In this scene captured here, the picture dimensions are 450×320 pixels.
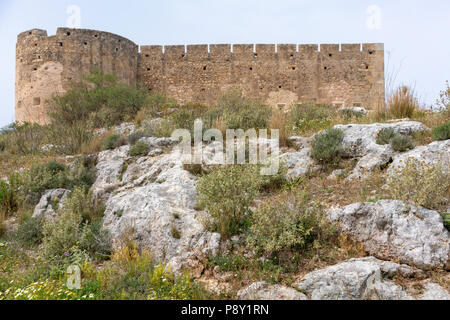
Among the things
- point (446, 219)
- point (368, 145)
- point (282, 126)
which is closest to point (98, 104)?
point (282, 126)

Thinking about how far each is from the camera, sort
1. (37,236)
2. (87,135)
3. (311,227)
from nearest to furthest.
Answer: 1. (311,227)
2. (37,236)
3. (87,135)

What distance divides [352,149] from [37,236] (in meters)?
5.44

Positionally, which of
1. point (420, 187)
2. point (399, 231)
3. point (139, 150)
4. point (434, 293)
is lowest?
point (434, 293)

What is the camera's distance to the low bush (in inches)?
317

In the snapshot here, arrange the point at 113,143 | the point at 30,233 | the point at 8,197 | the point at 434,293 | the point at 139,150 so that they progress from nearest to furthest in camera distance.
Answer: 1. the point at 434,293
2. the point at 30,233
3. the point at 8,197
4. the point at 139,150
5. the point at 113,143

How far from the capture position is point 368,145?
641cm

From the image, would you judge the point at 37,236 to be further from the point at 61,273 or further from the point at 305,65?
the point at 305,65

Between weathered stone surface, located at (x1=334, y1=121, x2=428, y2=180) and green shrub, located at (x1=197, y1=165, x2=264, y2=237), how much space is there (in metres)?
1.80

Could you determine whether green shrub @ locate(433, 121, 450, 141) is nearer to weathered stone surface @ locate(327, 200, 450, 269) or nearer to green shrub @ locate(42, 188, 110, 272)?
weathered stone surface @ locate(327, 200, 450, 269)

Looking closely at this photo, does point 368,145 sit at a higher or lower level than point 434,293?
higher

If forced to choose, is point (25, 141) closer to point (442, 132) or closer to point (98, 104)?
point (98, 104)

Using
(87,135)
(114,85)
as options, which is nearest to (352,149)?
(87,135)

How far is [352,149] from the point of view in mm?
6582

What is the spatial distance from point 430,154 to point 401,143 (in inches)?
21.1
